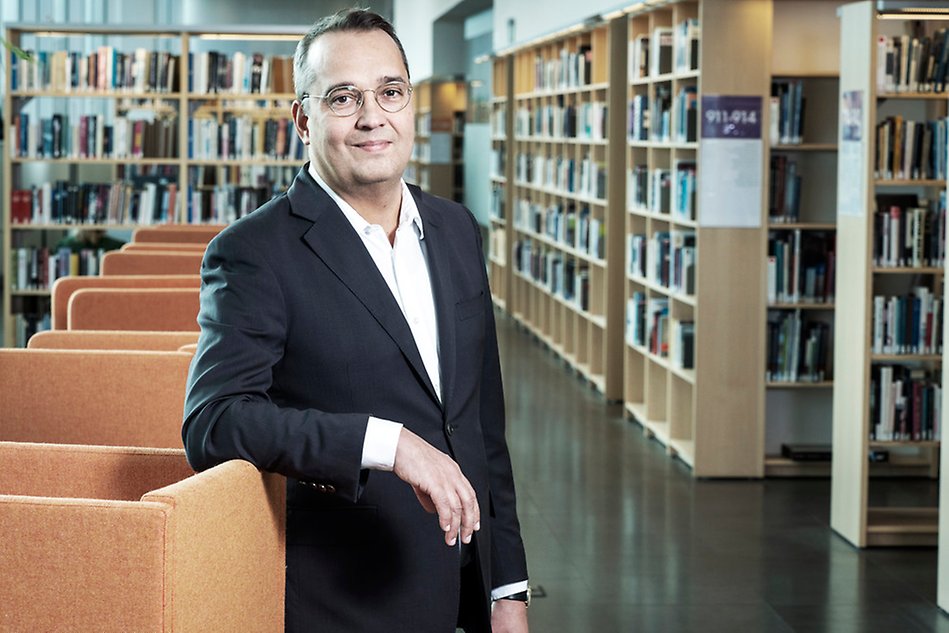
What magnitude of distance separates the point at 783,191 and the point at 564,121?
13.7ft

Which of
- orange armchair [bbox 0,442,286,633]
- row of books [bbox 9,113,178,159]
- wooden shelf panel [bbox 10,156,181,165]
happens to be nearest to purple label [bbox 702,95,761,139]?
wooden shelf panel [bbox 10,156,181,165]

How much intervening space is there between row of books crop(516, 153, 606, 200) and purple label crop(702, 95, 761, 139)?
104 inches

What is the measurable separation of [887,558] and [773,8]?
282 centimetres

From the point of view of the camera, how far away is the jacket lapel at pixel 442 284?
207cm

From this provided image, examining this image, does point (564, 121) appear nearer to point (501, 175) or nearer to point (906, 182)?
point (501, 175)

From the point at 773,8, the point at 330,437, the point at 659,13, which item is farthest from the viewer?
the point at 659,13

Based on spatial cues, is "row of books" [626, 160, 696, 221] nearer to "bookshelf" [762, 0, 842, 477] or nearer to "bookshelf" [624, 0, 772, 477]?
"bookshelf" [624, 0, 772, 477]

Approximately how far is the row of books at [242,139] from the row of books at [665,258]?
267cm

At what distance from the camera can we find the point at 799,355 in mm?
6969

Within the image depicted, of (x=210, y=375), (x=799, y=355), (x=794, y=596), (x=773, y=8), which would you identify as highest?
(x=773, y=8)

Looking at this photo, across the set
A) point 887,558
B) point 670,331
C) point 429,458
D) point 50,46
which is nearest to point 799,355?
point 670,331

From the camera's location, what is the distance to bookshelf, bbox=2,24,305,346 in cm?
975

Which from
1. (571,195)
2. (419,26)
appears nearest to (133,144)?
(571,195)

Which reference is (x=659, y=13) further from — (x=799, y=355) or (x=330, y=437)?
(x=330, y=437)
